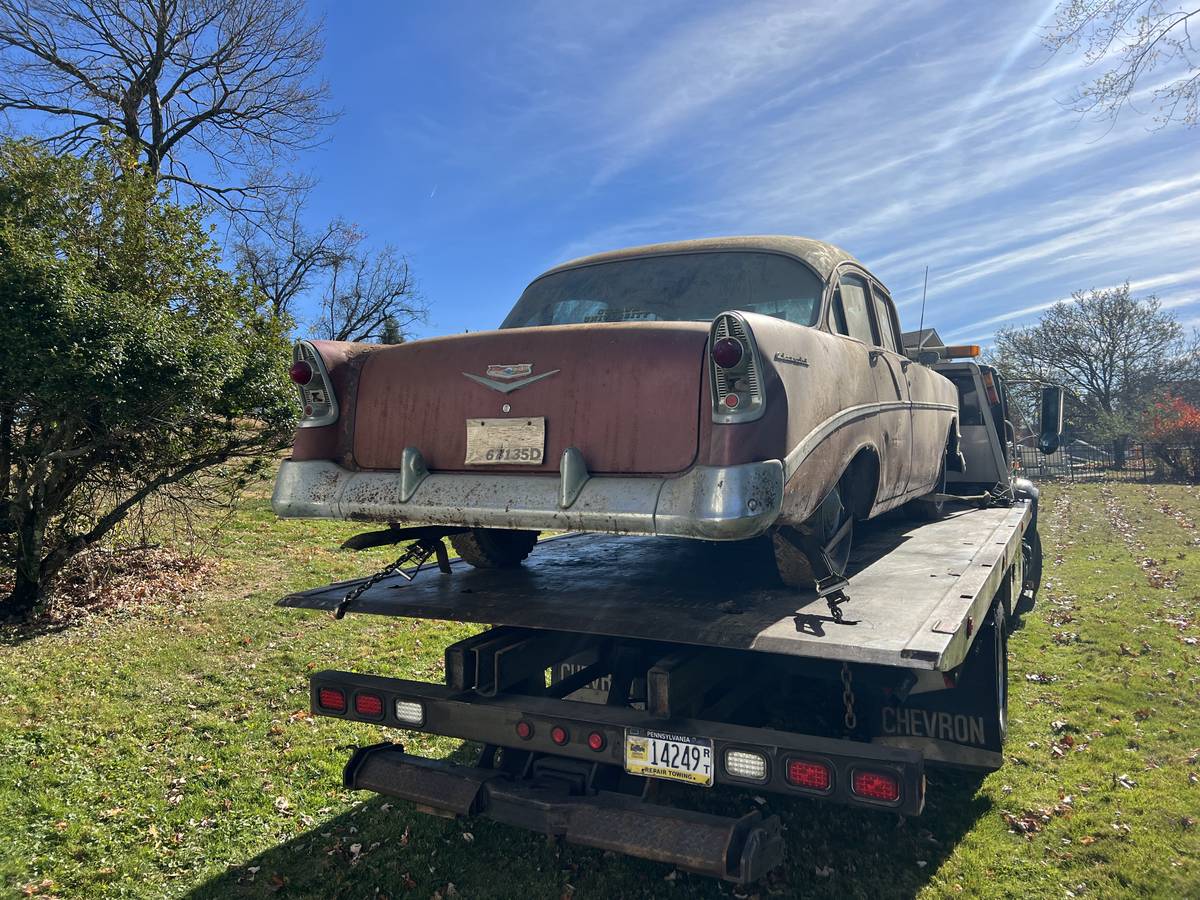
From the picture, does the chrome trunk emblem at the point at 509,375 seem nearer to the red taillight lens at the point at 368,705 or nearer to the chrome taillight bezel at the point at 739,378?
the chrome taillight bezel at the point at 739,378

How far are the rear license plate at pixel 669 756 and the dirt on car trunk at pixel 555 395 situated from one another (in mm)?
936

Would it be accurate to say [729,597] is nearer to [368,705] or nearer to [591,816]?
[591,816]

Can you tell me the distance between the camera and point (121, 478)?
8.66 m

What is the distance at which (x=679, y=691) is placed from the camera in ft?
9.78

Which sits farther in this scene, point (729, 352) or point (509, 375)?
point (509, 375)

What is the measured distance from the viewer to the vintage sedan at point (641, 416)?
2.88 metres

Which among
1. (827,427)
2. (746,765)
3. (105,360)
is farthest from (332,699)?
(105,360)

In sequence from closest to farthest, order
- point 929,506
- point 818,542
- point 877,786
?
point 877,786 < point 818,542 < point 929,506

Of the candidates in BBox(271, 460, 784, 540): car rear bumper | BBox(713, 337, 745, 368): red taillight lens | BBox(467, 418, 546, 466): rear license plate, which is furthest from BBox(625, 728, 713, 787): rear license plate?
BBox(713, 337, 745, 368): red taillight lens

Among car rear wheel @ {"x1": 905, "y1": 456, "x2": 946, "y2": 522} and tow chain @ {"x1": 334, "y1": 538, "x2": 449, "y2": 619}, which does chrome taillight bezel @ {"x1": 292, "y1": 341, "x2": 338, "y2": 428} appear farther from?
car rear wheel @ {"x1": 905, "y1": 456, "x2": 946, "y2": 522}

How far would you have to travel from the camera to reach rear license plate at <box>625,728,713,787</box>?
2.76 metres

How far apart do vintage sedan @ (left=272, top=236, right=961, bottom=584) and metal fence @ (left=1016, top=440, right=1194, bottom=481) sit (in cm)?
2726

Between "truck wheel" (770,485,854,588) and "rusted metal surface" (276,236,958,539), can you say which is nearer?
"rusted metal surface" (276,236,958,539)

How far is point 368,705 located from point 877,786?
2101mm
